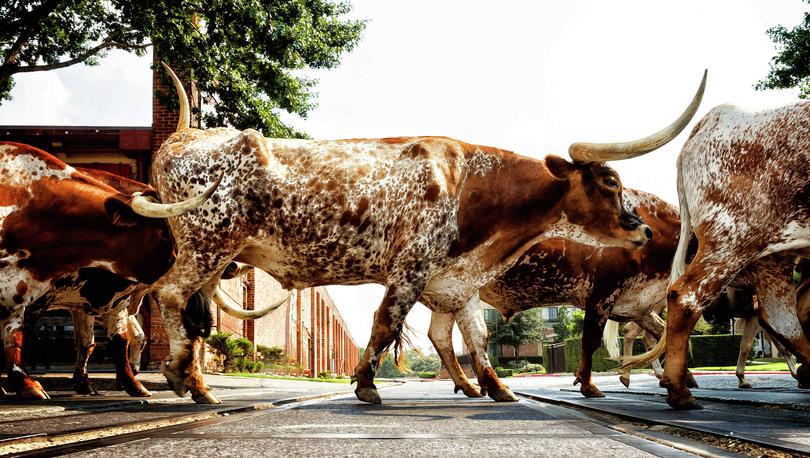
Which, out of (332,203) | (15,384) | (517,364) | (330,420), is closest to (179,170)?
(332,203)

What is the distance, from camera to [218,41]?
37.6 ft

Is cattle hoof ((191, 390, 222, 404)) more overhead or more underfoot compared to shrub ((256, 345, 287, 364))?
more underfoot

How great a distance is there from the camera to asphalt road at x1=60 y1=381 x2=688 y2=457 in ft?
7.06

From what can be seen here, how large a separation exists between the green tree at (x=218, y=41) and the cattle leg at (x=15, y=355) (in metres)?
6.65

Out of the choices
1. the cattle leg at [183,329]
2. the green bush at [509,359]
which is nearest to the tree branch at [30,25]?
the cattle leg at [183,329]

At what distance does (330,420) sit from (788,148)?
3.30 metres

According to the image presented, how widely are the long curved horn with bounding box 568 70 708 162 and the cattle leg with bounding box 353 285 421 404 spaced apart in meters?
1.92

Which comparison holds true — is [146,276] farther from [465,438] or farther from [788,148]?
[788,148]

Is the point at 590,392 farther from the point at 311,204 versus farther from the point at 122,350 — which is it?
the point at 122,350

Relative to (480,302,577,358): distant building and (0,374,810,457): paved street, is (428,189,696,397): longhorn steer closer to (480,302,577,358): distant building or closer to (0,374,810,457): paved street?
(0,374,810,457): paved street

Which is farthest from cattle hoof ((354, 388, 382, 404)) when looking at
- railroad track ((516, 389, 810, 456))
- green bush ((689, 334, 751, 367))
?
green bush ((689, 334, 751, 367))

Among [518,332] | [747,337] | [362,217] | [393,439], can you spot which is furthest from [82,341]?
[518,332]

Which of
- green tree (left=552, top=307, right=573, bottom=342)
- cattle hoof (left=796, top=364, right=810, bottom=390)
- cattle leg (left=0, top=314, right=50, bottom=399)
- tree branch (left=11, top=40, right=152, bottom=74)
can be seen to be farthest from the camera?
green tree (left=552, top=307, right=573, bottom=342)

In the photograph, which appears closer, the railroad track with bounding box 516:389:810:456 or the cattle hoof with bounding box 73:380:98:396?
the railroad track with bounding box 516:389:810:456
